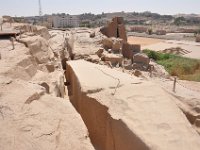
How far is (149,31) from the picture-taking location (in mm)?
67188

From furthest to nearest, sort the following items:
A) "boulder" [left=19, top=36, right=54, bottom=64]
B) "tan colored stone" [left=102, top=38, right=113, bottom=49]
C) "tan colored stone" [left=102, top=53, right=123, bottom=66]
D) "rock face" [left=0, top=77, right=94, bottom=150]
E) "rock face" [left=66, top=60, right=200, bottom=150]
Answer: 1. "tan colored stone" [left=102, top=38, right=113, bottom=49]
2. "tan colored stone" [left=102, top=53, right=123, bottom=66]
3. "boulder" [left=19, top=36, right=54, bottom=64]
4. "rock face" [left=66, top=60, right=200, bottom=150]
5. "rock face" [left=0, top=77, right=94, bottom=150]

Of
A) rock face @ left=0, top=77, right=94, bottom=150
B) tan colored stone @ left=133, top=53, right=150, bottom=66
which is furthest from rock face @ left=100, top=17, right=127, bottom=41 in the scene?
rock face @ left=0, top=77, right=94, bottom=150

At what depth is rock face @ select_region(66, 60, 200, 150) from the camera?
223 inches

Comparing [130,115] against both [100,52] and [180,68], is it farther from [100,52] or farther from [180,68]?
[180,68]

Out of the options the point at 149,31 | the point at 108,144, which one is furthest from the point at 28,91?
the point at 149,31

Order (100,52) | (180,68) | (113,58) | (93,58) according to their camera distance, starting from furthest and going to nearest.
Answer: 1. (180,68)
2. (100,52)
3. (113,58)
4. (93,58)

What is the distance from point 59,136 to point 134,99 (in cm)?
289

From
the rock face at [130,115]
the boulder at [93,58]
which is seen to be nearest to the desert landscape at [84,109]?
the rock face at [130,115]

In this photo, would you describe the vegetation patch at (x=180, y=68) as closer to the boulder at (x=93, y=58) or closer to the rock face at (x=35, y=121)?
the boulder at (x=93, y=58)

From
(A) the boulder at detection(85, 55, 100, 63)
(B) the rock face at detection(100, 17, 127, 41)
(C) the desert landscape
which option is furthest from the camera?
(B) the rock face at detection(100, 17, 127, 41)

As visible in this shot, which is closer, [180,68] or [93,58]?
[93,58]

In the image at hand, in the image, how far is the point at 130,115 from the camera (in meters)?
6.34

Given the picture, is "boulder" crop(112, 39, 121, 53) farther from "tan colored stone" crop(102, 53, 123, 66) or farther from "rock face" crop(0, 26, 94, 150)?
"rock face" crop(0, 26, 94, 150)

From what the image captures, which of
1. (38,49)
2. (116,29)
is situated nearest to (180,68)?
(116,29)
